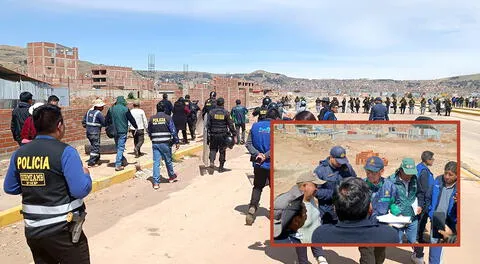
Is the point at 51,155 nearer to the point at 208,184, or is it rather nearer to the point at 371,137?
the point at 371,137

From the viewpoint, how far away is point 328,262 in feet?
16.0

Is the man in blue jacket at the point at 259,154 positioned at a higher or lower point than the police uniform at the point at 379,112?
lower

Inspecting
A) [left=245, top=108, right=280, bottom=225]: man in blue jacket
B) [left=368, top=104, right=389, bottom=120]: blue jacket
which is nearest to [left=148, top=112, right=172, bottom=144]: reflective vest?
[left=245, top=108, right=280, bottom=225]: man in blue jacket

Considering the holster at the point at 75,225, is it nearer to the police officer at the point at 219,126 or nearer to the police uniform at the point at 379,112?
the police officer at the point at 219,126

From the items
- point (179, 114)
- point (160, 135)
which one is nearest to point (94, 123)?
point (160, 135)

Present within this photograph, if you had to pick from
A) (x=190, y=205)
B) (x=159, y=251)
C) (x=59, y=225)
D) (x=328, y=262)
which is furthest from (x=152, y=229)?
(x=59, y=225)

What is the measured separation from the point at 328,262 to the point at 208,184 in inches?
184

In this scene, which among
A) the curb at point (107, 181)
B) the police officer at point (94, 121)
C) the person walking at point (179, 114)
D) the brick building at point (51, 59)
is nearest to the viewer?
the curb at point (107, 181)

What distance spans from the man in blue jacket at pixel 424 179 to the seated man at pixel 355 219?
33 cm

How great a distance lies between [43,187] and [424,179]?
9.78ft

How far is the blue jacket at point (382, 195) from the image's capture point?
3168 millimetres

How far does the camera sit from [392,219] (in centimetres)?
325

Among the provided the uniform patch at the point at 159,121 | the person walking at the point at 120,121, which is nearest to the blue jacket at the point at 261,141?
the uniform patch at the point at 159,121

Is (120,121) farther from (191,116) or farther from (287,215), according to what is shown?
(287,215)
